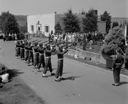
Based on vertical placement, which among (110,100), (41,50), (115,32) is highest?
(115,32)

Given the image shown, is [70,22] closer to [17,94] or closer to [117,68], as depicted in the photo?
[117,68]

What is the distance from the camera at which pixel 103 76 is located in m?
14.0

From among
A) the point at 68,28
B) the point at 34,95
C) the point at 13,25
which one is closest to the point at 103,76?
the point at 34,95

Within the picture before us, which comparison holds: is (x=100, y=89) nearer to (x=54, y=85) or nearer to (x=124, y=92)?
(x=124, y=92)

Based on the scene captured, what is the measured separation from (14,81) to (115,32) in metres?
6.55

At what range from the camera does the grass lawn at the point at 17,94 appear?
9.67 m

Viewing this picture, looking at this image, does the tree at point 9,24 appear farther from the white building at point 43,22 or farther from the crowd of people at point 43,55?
the crowd of people at point 43,55

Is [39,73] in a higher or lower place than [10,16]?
lower

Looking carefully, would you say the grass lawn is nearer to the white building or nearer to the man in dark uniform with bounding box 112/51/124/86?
the man in dark uniform with bounding box 112/51/124/86

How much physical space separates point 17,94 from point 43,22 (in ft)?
130

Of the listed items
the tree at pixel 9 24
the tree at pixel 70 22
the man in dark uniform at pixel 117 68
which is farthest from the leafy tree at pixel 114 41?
the tree at pixel 9 24

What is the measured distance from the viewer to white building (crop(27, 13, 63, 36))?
46.6m

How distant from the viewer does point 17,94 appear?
1064 cm

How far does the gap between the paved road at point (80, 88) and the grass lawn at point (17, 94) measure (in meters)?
0.31
